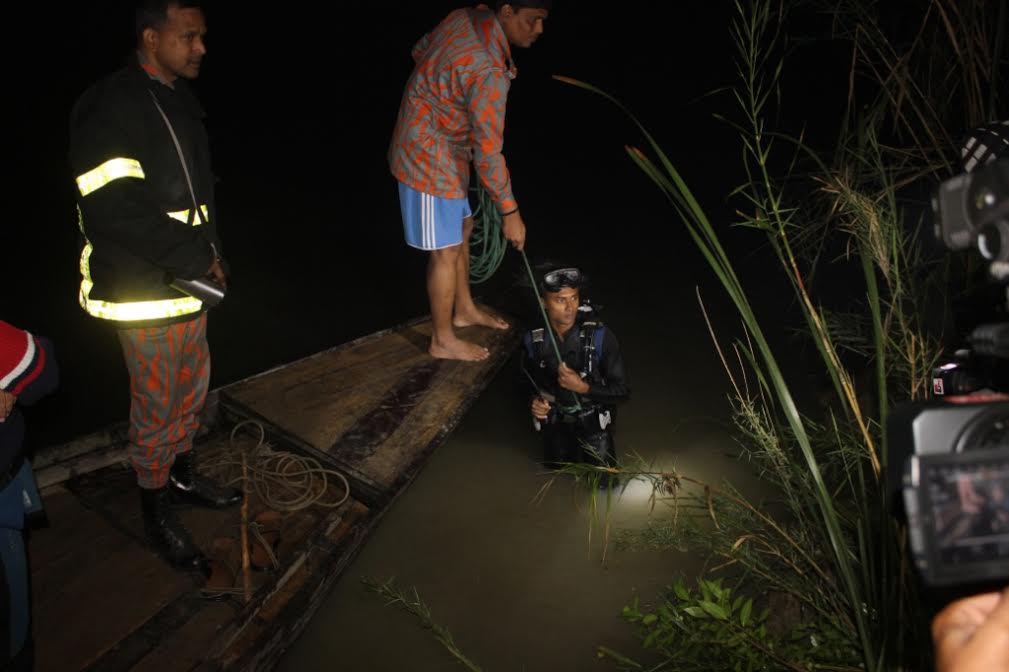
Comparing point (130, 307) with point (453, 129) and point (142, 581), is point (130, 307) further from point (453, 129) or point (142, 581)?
point (453, 129)

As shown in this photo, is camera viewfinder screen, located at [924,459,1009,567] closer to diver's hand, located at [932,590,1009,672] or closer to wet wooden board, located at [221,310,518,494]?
diver's hand, located at [932,590,1009,672]

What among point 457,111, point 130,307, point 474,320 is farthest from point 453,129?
point 130,307

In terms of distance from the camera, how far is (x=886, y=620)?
1.72 meters

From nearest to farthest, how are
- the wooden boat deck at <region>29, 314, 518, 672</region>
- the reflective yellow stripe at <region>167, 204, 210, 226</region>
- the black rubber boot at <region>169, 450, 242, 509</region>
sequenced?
the wooden boat deck at <region>29, 314, 518, 672</region> < the reflective yellow stripe at <region>167, 204, 210, 226</region> < the black rubber boot at <region>169, 450, 242, 509</region>

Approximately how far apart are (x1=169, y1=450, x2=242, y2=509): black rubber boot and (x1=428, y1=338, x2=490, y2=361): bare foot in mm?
1494

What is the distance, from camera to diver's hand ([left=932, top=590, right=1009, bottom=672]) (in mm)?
945

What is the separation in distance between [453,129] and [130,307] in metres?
1.78

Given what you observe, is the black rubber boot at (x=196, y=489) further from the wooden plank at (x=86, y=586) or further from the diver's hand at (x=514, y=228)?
the diver's hand at (x=514, y=228)

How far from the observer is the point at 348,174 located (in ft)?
24.0

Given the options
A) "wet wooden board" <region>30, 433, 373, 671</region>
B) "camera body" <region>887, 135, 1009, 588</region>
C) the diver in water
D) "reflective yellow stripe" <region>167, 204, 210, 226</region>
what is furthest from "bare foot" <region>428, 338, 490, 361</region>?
"camera body" <region>887, 135, 1009, 588</region>

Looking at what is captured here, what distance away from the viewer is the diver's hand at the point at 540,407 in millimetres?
3338

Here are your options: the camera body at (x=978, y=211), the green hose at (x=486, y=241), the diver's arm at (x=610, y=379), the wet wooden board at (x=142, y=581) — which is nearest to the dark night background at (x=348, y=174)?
the green hose at (x=486, y=241)

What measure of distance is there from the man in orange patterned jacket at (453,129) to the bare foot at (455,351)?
0.10 ft

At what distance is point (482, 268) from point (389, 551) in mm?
2237
